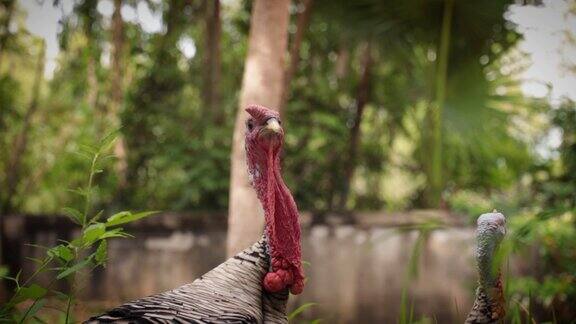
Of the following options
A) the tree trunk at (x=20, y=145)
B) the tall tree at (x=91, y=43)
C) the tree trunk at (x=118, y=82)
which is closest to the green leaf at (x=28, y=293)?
the tall tree at (x=91, y=43)

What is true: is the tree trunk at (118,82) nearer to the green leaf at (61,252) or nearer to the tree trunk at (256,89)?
the tree trunk at (256,89)

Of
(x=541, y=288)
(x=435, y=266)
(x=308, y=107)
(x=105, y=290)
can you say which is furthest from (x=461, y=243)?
(x=105, y=290)

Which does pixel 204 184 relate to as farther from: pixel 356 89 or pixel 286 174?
pixel 356 89

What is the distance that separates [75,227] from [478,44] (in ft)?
17.0

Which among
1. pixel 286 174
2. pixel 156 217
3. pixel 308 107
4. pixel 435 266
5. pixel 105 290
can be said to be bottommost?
pixel 105 290

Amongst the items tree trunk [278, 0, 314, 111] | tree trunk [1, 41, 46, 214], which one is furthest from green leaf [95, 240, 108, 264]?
tree trunk [1, 41, 46, 214]

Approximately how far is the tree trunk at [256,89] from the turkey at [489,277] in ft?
8.06

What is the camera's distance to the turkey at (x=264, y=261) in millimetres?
2129

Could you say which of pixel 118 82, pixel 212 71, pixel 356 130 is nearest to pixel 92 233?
pixel 212 71

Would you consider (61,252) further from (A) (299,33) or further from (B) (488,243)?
(A) (299,33)

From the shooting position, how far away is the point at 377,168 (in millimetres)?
9078

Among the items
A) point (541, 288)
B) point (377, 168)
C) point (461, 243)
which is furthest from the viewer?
point (377, 168)

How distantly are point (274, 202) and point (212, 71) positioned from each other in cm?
552

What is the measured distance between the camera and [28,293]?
1953 millimetres
